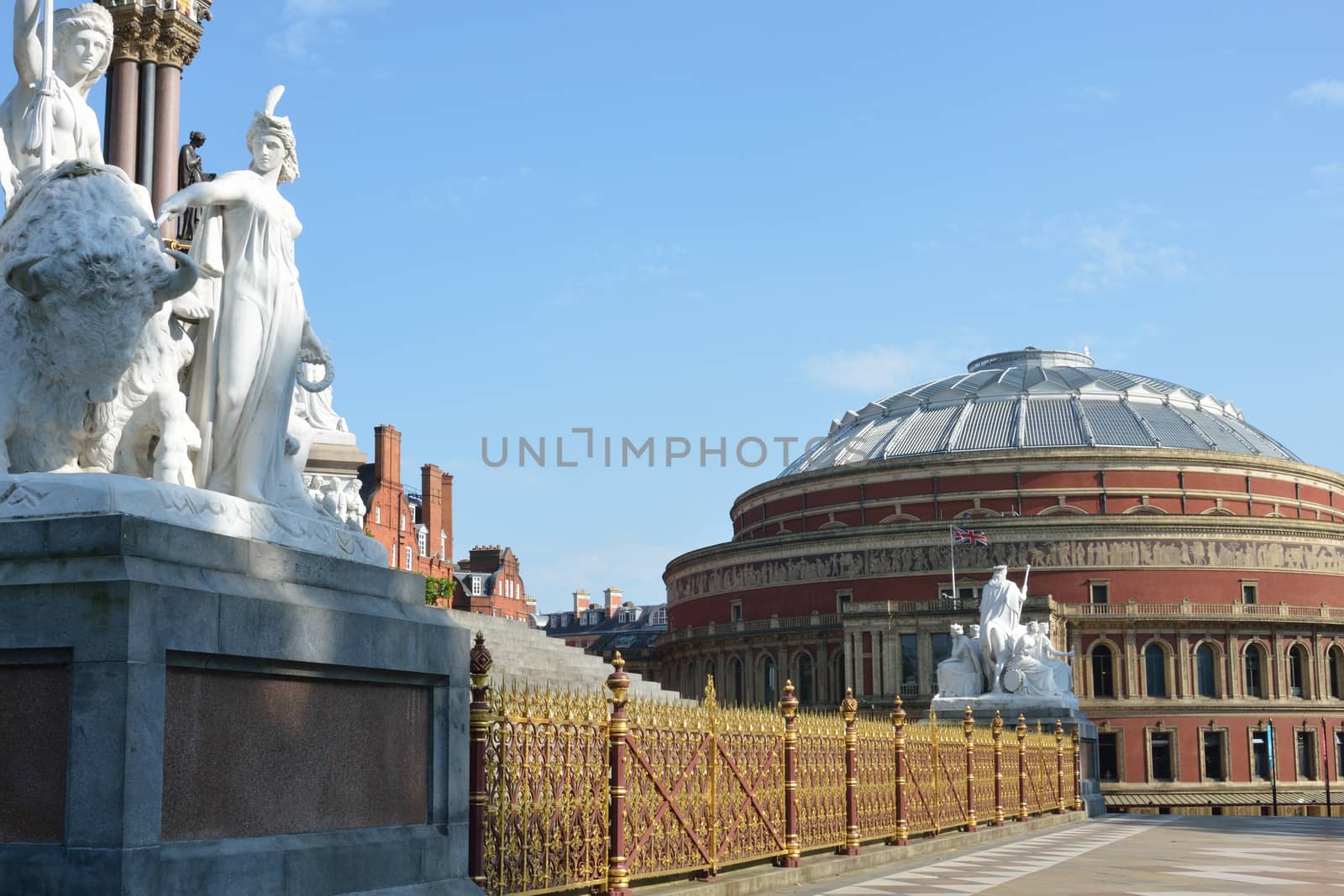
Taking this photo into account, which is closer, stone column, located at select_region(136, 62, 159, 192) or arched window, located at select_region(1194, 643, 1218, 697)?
stone column, located at select_region(136, 62, 159, 192)

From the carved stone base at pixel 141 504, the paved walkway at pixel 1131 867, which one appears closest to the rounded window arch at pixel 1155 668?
the paved walkway at pixel 1131 867

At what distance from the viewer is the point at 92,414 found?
6004mm

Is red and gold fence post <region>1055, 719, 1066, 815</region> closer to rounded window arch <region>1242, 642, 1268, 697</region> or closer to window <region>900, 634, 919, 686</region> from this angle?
window <region>900, 634, 919, 686</region>

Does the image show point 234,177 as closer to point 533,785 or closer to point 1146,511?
point 533,785

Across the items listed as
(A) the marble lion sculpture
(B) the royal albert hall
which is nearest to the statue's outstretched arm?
(A) the marble lion sculpture

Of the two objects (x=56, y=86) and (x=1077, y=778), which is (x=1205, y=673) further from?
(x=56, y=86)

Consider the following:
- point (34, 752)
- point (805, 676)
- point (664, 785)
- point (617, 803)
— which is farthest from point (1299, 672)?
point (34, 752)

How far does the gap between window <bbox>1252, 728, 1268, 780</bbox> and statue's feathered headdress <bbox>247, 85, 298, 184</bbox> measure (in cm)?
5958

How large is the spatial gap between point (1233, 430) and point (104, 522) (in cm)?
7181

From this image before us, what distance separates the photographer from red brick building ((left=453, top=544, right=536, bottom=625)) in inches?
3265

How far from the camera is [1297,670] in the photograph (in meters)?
61.1

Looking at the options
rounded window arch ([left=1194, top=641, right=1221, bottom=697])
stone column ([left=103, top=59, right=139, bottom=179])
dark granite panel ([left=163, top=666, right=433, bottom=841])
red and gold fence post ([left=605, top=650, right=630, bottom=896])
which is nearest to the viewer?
dark granite panel ([left=163, top=666, right=433, bottom=841])

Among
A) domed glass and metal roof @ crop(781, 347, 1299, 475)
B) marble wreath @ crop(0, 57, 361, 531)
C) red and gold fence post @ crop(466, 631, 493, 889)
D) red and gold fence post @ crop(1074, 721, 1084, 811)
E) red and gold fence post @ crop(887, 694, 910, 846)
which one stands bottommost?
red and gold fence post @ crop(1074, 721, 1084, 811)

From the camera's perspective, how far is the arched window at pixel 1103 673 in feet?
197
